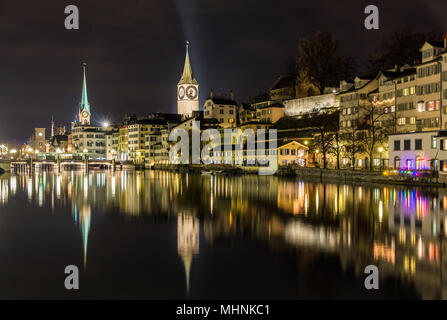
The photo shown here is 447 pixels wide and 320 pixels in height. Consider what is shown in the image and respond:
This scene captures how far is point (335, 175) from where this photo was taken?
49375mm

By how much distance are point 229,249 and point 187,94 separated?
115 meters

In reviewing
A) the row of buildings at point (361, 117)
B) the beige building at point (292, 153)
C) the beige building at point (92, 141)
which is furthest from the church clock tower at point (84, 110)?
the beige building at point (292, 153)

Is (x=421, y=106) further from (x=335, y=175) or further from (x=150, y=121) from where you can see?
(x=150, y=121)

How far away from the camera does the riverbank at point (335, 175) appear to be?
37731 mm

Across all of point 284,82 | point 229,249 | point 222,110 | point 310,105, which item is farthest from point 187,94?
point 229,249

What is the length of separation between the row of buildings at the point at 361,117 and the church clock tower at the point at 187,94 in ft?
48.5

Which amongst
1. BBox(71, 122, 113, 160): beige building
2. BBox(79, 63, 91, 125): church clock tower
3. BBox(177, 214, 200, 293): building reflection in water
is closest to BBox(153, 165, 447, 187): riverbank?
BBox(177, 214, 200, 293): building reflection in water

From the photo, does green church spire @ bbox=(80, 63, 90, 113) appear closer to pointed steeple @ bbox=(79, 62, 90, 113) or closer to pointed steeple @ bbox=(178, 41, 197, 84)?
pointed steeple @ bbox=(79, 62, 90, 113)

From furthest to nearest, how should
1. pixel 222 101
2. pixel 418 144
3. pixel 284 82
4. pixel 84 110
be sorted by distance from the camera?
pixel 84 110 < pixel 222 101 < pixel 284 82 < pixel 418 144

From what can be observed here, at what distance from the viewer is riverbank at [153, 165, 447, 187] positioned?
37.7 meters

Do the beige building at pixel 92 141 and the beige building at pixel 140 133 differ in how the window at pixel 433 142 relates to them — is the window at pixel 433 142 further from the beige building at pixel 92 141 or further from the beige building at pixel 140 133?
the beige building at pixel 92 141

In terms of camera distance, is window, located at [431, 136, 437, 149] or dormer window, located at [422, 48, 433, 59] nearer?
window, located at [431, 136, 437, 149]

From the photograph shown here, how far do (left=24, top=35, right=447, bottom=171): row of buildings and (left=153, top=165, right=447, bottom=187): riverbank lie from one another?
289 cm

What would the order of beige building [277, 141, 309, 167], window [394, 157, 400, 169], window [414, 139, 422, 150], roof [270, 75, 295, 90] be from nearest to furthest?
window [414, 139, 422, 150]
window [394, 157, 400, 169]
beige building [277, 141, 309, 167]
roof [270, 75, 295, 90]
